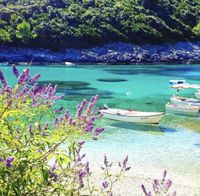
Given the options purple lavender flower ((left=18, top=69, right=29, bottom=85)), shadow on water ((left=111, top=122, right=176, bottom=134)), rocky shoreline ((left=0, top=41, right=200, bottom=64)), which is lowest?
rocky shoreline ((left=0, top=41, right=200, bottom=64))

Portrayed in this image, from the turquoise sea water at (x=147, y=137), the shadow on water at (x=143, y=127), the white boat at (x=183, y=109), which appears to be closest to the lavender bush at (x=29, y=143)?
the turquoise sea water at (x=147, y=137)

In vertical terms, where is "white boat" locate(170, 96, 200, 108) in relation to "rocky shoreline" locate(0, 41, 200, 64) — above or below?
above

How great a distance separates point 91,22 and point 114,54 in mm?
18001

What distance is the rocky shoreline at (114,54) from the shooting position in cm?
10062

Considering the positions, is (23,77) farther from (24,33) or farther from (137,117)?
(24,33)

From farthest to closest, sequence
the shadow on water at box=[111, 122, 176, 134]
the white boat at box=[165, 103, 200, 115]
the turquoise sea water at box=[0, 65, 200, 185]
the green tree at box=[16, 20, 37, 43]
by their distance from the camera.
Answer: the green tree at box=[16, 20, 37, 43] < the white boat at box=[165, 103, 200, 115] < the shadow on water at box=[111, 122, 176, 134] < the turquoise sea water at box=[0, 65, 200, 185]

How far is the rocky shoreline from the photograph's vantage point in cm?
10062

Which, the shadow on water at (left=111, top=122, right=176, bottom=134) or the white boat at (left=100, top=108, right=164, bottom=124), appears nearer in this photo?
the shadow on water at (left=111, top=122, right=176, bottom=134)

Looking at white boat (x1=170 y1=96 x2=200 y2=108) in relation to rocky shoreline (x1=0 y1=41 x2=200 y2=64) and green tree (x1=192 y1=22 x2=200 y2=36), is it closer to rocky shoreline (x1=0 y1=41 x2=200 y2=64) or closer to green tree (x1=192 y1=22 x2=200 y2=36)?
rocky shoreline (x1=0 y1=41 x2=200 y2=64)

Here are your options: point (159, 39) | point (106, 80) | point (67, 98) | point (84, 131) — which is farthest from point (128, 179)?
point (159, 39)

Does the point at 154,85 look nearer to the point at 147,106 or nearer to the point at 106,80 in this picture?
the point at 106,80

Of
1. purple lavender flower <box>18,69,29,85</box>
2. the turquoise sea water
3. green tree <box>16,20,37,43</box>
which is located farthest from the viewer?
green tree <box>16,20,37,43</box>

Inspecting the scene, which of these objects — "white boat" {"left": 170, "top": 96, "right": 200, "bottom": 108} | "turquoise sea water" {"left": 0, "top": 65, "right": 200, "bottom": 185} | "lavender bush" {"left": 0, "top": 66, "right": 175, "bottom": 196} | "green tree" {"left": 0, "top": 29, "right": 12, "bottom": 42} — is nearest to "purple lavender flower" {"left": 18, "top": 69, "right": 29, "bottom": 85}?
"lavender bush" {"left": 0, "top": 66, "right": 175, "bottom": 196}

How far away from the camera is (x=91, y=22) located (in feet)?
385
